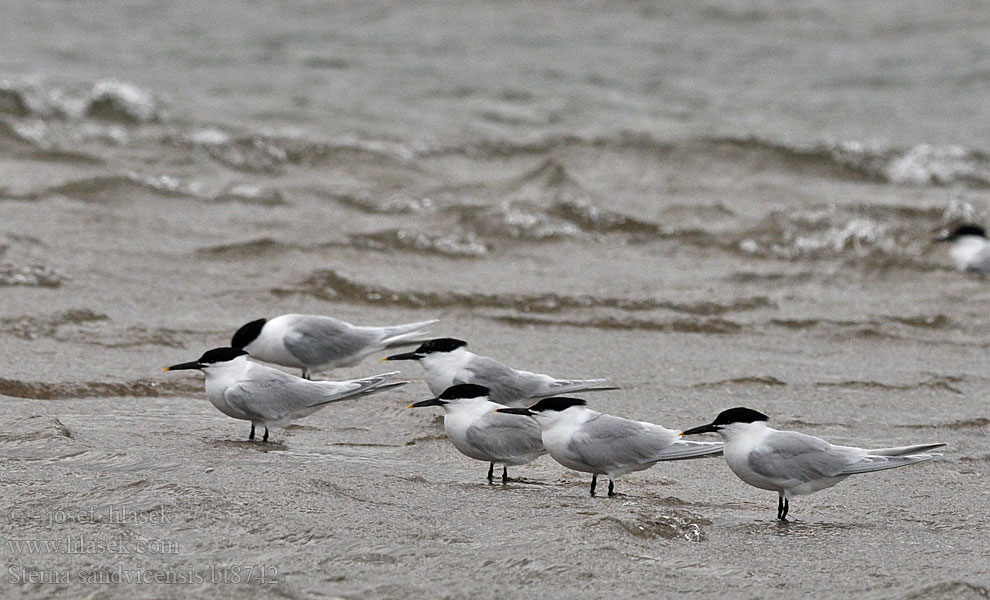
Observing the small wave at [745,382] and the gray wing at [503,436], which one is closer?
the gray wing at [503,436]

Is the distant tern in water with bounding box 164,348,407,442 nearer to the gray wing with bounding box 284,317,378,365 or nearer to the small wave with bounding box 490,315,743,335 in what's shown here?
the gray wing with bounding box 284,317,378,365

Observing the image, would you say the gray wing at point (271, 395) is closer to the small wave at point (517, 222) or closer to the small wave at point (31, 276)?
the small wave at point (31, 276)

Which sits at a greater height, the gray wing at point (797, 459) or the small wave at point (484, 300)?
the small wave at point (484, 300)

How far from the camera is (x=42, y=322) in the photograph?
7.38m

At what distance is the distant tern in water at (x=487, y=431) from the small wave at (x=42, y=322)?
2.96 metres

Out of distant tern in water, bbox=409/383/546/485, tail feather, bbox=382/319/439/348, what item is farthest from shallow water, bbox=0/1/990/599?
tail feather, bbox=382/319/439/348

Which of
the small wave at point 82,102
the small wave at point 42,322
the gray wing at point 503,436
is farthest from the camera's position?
the small wave at point 82,102

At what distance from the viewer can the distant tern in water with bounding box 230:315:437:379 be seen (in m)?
6.59

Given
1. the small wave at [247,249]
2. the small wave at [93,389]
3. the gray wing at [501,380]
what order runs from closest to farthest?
the gray wing at [501,380] < the small wave at [93,389] < the small wave at [247,249]

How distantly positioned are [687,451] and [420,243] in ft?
17.0

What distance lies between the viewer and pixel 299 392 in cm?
566

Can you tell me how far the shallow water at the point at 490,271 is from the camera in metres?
4.33

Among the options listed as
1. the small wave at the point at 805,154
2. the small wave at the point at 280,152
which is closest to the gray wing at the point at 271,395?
the small wave at the point at 280,152

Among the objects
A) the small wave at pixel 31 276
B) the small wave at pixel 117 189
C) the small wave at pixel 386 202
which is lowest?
the small wave at pixel 31 276
